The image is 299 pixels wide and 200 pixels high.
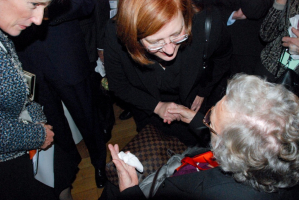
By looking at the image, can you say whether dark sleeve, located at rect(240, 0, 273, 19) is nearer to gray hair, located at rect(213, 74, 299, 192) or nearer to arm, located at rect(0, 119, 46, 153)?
gray hair, located at rect(213, 74, 299, 192)

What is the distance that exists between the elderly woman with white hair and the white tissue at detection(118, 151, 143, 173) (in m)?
0.34

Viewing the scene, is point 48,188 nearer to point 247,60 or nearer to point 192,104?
point 192,104

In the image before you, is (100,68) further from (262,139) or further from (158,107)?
(262,139)

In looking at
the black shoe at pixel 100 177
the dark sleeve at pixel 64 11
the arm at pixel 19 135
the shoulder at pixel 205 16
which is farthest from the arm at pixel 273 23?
the black shoe at pixel 100 177

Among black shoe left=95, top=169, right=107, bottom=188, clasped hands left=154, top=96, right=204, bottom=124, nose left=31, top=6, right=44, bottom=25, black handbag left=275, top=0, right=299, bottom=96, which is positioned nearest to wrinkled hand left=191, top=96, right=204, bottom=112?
clasped hands left=154, top=96, right=204, bottom=124

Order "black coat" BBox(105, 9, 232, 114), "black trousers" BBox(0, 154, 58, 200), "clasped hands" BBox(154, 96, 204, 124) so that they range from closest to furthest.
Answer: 1. "black trousers" BBox(0, 154, 58, 200)
2. "black coat" BBox(105, 9, 232, 114)
3. "clasped hands" BBox(154, 96, 204, 124)

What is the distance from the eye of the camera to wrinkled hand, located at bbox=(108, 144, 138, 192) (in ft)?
4.51

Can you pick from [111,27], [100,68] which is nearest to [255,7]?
[111,27]

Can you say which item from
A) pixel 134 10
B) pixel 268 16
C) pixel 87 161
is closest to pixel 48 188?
pixel 87 161

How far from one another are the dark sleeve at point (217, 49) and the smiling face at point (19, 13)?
1027mm

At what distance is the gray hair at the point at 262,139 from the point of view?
3.12ft

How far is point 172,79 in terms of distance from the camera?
174cm

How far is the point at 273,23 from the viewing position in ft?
6.28

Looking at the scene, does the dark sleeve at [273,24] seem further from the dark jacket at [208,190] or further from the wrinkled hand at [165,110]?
the dark jacket at [208,190]
